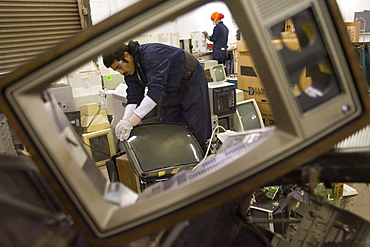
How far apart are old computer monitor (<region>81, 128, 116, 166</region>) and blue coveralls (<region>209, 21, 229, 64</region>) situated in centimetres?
370

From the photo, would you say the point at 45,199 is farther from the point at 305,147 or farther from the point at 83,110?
the point at 83,110

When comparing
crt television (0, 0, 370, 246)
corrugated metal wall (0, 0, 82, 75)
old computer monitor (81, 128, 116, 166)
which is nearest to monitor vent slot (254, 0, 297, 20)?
crt television (0, 0, 370, 246)

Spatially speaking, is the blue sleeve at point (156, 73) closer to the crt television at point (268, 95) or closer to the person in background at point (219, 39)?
the crt television at point (268, 95)

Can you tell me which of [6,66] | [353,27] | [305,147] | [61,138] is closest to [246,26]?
[305,147]

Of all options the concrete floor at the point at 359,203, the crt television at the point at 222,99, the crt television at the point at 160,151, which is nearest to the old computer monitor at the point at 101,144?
the crt television at the point at 222,99

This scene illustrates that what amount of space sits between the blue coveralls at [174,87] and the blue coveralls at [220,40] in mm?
3966

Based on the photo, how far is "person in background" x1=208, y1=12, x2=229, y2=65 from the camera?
21.2ft

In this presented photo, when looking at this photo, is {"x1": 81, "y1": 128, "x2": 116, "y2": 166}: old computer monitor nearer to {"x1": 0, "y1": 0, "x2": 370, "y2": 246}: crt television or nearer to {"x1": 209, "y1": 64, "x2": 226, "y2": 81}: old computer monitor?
{"x1": 209, "y1": 64, "x2": 226, "y2": 81}: old computer monitor

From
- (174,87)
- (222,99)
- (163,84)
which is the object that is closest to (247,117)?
(222,99)

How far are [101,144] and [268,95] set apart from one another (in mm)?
3227

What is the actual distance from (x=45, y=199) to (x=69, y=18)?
4.52m

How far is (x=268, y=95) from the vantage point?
0.60 m

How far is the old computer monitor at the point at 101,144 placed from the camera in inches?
139

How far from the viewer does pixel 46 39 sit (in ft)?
15.0
